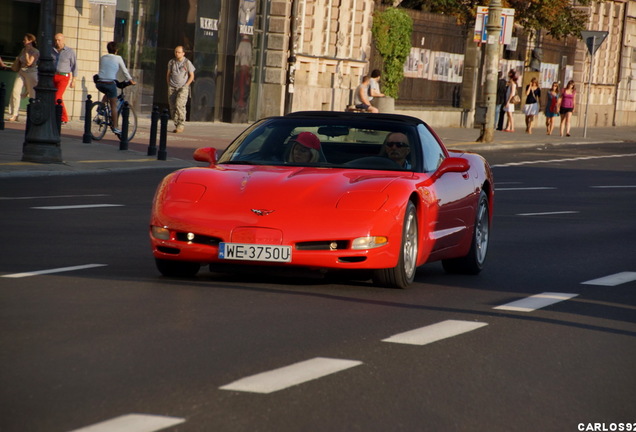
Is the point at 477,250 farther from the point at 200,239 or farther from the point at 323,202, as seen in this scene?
the point at 200,239

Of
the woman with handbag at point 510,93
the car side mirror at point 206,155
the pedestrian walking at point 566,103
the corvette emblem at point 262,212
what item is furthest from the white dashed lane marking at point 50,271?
the pedestrian walking at point 566,103

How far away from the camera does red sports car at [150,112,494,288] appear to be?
9617mm

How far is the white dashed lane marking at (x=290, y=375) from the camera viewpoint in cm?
618

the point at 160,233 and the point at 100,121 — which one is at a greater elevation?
the point at 160,233

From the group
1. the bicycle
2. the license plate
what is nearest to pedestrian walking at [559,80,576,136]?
the bicycle

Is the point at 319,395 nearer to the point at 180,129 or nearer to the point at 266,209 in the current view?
the point at 266,209

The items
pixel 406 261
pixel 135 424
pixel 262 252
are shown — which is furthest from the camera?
pixel 406 261

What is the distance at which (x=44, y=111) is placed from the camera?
840 inches

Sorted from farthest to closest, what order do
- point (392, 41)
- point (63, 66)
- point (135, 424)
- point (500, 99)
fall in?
point (500, 99) < point (392, 41) < point (63, 66) < point (135, 424)

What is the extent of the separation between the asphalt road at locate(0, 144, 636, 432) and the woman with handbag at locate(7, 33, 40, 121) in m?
16.7

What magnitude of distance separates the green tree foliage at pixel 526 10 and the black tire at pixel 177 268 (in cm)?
4083

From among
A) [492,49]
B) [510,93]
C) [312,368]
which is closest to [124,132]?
[492,49]

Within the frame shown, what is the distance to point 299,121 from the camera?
11312 millimetres

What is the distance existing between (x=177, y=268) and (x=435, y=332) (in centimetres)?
261
